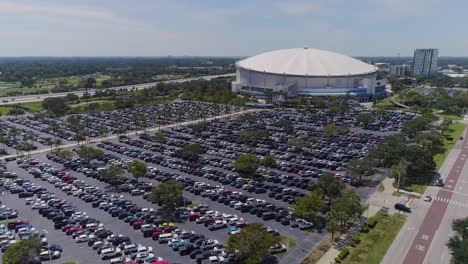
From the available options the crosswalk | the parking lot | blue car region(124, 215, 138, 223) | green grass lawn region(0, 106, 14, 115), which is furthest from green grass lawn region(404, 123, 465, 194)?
green grass lawn region(0, 106, 14, 115)

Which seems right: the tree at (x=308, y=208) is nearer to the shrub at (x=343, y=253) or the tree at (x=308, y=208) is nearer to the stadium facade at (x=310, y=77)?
the shrub at (x=343, y=253)

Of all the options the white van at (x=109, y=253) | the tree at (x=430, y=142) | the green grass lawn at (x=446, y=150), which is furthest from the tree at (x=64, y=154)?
the tree at (x=430, y=142)

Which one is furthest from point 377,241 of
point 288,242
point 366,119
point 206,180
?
point 366,119

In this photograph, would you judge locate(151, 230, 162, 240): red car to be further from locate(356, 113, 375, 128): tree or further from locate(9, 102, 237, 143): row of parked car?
locate(356, 113, 375, 128): tree

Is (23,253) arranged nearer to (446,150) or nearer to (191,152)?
(191,152)

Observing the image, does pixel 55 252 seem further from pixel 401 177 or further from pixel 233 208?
pixel 401 177

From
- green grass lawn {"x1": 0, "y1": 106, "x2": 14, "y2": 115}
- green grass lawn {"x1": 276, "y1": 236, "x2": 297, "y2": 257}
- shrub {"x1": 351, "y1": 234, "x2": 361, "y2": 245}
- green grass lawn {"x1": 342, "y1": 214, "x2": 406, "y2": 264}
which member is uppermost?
green grass lawn {"x1": 0, "y1": 106, "x2": 14, "y2": 115}
